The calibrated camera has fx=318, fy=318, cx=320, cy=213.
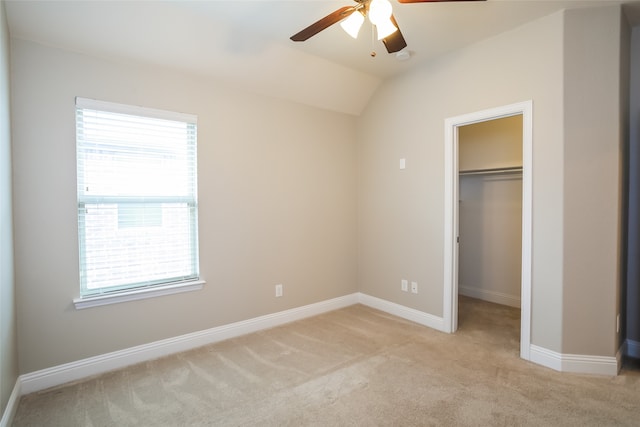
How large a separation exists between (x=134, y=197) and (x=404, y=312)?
9.89ft

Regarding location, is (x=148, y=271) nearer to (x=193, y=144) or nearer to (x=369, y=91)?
(x=193, y=144)

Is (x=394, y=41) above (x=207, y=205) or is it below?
above

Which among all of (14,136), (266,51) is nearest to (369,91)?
(266,51)

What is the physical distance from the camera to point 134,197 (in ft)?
8.72

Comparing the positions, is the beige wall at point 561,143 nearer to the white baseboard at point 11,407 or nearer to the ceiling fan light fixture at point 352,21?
the ceiling fan light fixture at point 352,21

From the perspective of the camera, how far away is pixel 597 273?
7.93ft

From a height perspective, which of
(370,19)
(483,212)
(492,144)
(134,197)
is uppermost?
(370,19)

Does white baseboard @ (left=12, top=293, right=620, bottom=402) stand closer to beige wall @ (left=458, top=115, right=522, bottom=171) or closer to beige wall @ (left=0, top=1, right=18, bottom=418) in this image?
beige wall @ (left=0, top=1, right=18, bottom=418)

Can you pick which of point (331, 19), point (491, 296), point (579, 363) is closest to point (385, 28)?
point (331, 19)

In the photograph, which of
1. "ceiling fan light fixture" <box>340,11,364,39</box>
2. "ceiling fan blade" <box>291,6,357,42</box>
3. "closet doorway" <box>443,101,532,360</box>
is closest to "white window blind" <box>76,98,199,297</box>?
"ceiling fan blade" <box>291,6,357,42</box>

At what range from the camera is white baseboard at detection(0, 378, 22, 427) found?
6.04 feet

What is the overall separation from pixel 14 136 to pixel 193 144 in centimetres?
121

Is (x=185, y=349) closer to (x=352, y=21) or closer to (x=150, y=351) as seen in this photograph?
(x=150, y=351)

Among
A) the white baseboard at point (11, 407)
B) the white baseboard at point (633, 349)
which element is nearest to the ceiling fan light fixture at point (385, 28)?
the white baseboard at point (11, 407)
